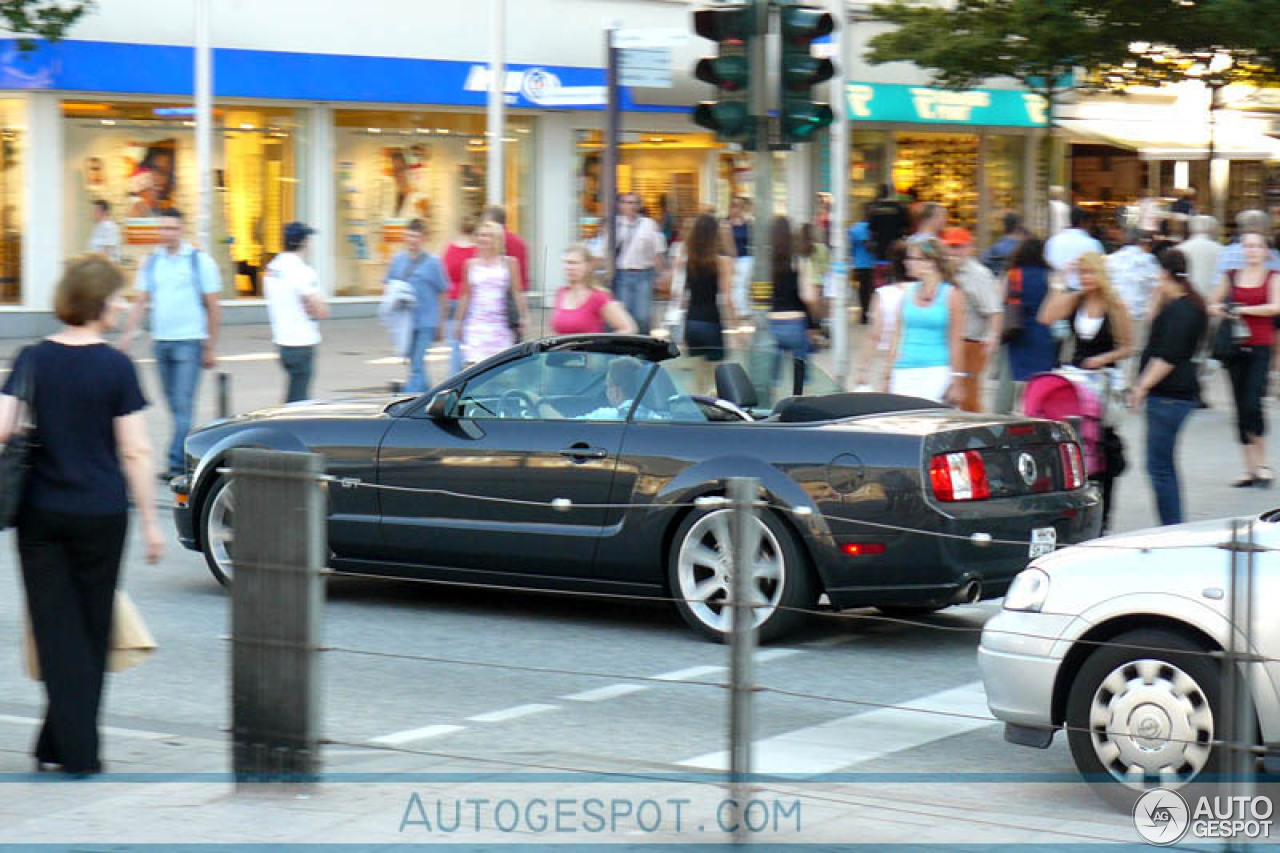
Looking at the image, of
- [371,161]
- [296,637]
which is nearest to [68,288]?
[296,637]

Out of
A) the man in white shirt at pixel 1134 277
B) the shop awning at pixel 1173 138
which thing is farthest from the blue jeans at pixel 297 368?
the shop awning at pixel 1173 138

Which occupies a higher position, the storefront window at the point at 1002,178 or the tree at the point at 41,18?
the tree at the point at 41,18

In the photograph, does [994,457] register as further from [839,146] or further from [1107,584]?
[839,146]

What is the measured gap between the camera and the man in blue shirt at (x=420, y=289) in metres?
16.6

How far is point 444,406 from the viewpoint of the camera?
9586 millimetres

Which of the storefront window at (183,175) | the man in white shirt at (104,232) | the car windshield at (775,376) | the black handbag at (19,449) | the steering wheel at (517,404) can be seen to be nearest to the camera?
the black handbag at (19,449)

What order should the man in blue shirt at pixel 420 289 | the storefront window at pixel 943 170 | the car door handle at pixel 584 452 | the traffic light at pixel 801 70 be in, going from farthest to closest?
the storefront window at pixel 943 170
the man in blue shirt at pixel 420 289
the traffic light at pixel 801 70
the car door handle at pixel 584 452

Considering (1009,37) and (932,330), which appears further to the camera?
(1009,37)

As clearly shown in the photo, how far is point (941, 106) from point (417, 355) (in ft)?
69.0

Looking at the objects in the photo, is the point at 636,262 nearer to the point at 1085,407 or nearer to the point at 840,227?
the point at 840,227

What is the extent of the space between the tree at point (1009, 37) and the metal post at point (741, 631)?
2283 centimetres

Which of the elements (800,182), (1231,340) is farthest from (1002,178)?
(1231,340)

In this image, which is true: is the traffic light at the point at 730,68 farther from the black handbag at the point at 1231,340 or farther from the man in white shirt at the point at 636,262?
the man in white shirt at the point at 636,262

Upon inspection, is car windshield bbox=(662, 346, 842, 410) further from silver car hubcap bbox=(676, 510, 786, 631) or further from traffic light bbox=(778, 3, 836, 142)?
traffic light bbox=(778, 3, 836, 142)
